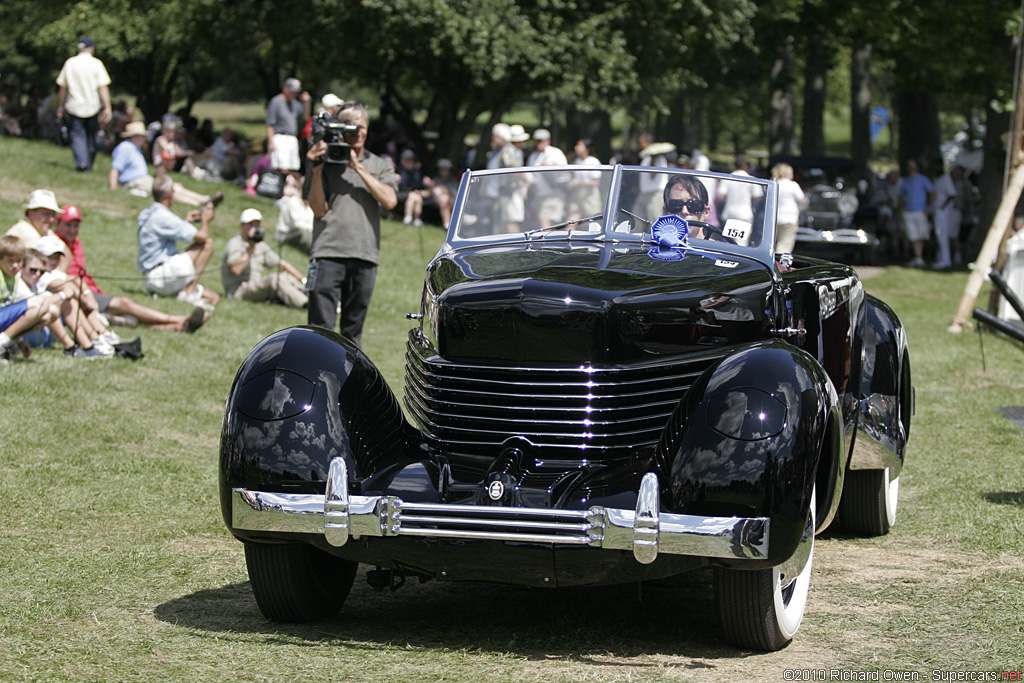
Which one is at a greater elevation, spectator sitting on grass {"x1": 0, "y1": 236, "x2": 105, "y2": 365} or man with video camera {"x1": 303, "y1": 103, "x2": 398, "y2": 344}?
man with video camera {"x1": 303, "y1": 103, "x2": 398, "y2": 344}

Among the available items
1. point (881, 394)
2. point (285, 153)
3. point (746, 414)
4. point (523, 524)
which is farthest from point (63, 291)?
point (285, 153)

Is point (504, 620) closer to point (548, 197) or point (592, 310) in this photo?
point (592, 310)

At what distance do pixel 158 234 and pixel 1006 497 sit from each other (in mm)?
9268

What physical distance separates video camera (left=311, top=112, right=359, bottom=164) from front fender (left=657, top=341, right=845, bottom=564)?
13.3 ft

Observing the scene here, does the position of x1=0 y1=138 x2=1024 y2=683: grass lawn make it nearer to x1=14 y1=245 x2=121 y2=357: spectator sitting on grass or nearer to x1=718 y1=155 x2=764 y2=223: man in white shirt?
x1=14 y1=245 x2=121 y2=357: spectator sitting on grass

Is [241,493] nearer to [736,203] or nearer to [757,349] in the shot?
[757,349]

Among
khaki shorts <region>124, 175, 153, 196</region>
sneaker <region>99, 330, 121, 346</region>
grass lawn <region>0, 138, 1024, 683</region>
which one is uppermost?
khaki shorts <region>124, 175, 153, 196</region>

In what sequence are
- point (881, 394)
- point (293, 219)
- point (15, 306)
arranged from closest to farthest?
point (881, 394), point (15, 306), point (293, 219)

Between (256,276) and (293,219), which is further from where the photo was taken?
(293,219)

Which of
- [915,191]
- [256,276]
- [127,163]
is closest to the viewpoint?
[256,276]

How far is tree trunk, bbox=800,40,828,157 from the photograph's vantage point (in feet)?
105

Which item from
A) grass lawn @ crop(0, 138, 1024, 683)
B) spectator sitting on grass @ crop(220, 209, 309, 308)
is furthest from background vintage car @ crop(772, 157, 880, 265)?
grass lawn @ crop(0, 138, 1024, 683)

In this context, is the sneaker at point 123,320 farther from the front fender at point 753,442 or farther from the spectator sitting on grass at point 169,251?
the front fender at point 753,442

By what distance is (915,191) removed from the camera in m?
23.4
